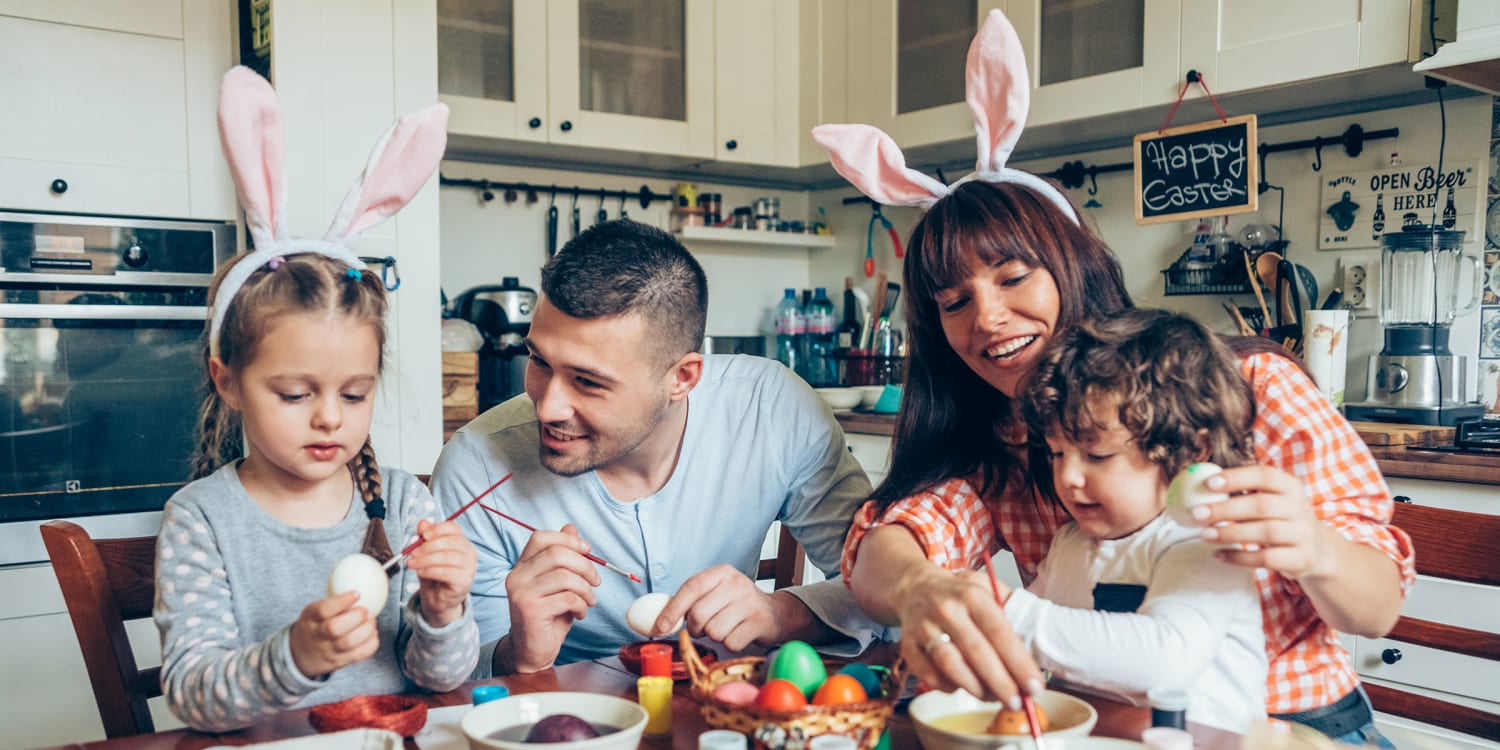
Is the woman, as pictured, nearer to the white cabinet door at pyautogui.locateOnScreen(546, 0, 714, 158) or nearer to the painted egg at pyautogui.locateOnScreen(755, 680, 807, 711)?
the painted egg at pyautogui.locateOnScreen(755, 680, 807, 711)

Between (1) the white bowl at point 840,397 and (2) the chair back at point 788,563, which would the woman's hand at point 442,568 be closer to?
(2) the chair back at point 788,563

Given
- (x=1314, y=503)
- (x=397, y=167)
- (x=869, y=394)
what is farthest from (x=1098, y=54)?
(x=397, y=167)

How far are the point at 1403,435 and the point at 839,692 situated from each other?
173cm

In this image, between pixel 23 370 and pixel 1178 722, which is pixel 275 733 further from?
pixel 23 370

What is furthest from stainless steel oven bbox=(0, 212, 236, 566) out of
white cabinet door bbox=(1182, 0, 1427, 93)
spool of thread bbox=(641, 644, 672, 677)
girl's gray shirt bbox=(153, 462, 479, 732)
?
white cabinet door bbox=(1182, 0, 1427, 93)

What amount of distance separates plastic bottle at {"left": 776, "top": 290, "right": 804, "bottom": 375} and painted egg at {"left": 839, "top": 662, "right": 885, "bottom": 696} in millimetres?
2836

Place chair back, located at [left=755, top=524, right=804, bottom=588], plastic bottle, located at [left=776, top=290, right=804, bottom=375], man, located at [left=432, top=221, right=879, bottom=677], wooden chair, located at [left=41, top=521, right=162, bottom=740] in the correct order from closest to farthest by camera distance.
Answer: wooden chair, located at [left=41, top=521, right=162, bottom=740], man, located at [left=432, top=221, right=879, bottom=677], chair back, located at [left=755, top=524, right=804, bottom=588], plastic bottle, located at [left=776, top=290, right=804, bottom=375]

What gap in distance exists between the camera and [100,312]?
2.54 metres

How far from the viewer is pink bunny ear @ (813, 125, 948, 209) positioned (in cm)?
143

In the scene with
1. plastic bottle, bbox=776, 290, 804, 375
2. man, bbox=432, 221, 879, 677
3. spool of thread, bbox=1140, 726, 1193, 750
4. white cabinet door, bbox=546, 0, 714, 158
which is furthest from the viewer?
plastic bottle, bbox=776, 290, 804, 375

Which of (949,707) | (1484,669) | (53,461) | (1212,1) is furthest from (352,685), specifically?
(1212,1)

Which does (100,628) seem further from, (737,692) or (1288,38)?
(1288,38)

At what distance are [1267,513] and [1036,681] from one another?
0.82 ft

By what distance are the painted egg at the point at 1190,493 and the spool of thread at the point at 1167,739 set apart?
0.18 m
